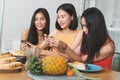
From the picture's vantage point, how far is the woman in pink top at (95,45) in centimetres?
207

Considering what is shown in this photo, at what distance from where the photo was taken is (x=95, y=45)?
2.12m

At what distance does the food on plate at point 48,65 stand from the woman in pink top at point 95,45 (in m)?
0.51

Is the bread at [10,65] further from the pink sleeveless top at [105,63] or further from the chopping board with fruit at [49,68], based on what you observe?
the pink sleeveless top at [105,63]

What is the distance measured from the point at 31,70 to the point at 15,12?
7.01 feet

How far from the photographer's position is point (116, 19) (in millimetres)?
3791

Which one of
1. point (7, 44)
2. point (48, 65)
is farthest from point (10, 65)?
point (7, 44)

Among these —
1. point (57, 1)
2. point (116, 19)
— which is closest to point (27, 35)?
point (57, 1)

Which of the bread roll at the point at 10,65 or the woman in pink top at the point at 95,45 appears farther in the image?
the woman in pink top at the point at 95,45

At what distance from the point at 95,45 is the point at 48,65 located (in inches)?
29.9

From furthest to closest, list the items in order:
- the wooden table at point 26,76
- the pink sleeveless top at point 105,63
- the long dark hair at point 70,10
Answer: the long dark hair at point 70,10 < the pink sleeveless top at point 105,63 < the wooden table at point 26,76

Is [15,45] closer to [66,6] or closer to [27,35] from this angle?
[27,35]

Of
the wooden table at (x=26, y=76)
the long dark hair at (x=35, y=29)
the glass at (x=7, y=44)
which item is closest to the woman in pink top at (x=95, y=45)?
the wooden table at (x=26, y=76)

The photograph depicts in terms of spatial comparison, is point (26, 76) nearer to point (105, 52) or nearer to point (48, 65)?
point (48, 65)

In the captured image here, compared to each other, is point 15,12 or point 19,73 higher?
point 15,12
